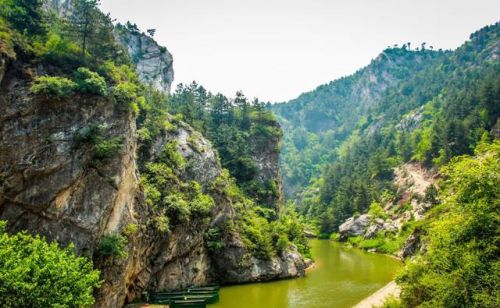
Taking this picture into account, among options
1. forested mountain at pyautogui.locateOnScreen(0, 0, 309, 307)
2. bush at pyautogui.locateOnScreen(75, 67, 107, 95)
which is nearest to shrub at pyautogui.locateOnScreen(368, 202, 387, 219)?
forested mountain at pyautogui.locateOnScreen(0, 0, 309, 307)

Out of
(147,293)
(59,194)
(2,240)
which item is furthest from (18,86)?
(147,293)

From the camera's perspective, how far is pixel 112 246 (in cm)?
3209

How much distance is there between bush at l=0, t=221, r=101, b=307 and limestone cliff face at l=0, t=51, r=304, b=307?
6.77 meters

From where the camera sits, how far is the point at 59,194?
102 feet

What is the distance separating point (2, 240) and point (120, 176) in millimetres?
13939

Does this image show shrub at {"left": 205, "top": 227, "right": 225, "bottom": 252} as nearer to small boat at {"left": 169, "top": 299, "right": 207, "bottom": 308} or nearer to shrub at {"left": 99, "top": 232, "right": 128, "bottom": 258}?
small boat at {"left": 169, "top": 299, "right": 207, "bottom": 308}

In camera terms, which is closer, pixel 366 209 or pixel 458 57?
pixel 366 209

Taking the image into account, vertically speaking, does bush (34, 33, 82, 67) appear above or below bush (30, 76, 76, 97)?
above

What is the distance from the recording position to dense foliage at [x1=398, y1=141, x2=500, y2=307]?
2252 centimetres

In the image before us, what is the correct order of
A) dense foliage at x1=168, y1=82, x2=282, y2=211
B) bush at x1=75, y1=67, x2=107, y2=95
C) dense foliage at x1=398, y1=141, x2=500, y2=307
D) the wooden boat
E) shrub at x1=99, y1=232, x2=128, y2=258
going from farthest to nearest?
1. dense foliage at x1=168, y1=82, x2=282, y2=211
2. the wooden boat
3. bush at x1=75, y1=67, x2=107, y2=95
4. shrub at x1=99, y1=232, x2=128, y2=258
5. dense foliage at x1=398, y1=141, x2=500, y2=307

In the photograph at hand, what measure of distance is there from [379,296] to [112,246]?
86.4 ft

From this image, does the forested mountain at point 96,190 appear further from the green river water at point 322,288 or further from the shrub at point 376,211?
the shrub at point 376,211

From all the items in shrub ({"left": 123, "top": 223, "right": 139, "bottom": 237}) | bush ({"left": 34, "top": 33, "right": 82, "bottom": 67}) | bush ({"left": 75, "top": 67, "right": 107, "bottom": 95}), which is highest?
bush ({"left": 34, "top": 33, "right": 82, "bottom": 67})

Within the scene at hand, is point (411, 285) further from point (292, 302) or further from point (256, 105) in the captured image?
point (256, 105)
